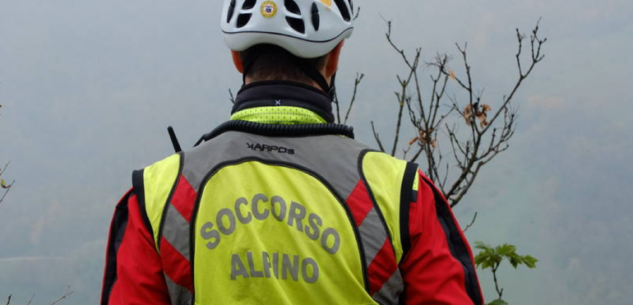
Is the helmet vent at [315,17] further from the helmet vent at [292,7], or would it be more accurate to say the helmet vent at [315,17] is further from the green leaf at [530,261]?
the green leaf at [530,261]

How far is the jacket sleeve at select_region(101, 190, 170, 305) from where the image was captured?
227cm

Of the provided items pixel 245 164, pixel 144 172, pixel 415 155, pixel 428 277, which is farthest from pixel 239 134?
pixel 415 155

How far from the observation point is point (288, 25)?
2.49 meters

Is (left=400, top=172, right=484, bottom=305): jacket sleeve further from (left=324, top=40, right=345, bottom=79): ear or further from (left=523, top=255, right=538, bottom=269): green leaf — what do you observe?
(left=523, top=255, right=538, bottom=269): green leaf

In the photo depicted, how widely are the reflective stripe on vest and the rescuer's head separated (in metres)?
0.24

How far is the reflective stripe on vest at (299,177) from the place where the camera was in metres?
2.21

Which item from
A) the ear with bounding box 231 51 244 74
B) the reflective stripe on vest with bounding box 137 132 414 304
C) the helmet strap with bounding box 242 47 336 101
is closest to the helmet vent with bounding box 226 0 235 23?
the ear with bounding box 231 51 244 74

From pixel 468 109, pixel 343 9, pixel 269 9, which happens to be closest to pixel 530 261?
pixel 468 109

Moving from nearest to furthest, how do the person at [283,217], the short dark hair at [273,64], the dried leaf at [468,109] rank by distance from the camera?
the person at [283,217] < the short dark hair at [273,64] < the dried leaf at [468,109]

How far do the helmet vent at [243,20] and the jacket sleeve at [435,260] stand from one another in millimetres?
790

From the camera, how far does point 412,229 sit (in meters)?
A: 2.24

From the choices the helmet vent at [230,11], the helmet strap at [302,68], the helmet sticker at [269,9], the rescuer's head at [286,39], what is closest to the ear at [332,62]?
the rescuer's head at [286,39]

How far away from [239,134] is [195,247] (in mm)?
387

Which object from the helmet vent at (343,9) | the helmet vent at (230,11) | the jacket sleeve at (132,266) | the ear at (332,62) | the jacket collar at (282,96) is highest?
the helmet vent at (343,9)
